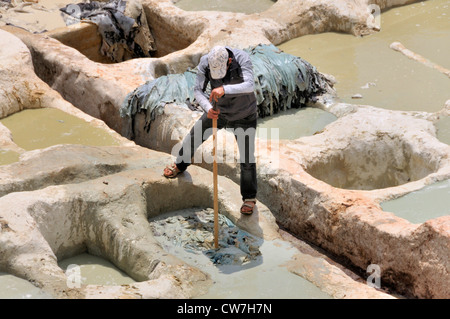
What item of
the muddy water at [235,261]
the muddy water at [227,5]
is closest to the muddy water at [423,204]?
the muddy water at [235,261]

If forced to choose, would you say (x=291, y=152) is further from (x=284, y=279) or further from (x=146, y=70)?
(x=146, y=70)

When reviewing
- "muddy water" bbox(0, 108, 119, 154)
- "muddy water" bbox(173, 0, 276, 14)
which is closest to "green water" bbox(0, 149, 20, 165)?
"muddy water" bbox(0, 108, 119, 154)

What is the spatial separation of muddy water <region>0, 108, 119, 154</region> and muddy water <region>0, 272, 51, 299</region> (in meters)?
3.10

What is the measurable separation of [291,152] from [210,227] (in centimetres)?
152

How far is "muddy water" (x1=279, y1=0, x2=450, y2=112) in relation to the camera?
927 centimetres

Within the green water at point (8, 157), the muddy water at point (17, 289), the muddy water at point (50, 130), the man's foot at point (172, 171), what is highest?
the man's foot at point (172, 171)

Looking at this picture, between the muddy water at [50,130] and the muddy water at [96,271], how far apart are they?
2.28 metres

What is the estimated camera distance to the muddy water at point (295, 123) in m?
8.57

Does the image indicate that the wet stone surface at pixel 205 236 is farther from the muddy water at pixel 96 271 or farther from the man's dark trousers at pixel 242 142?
the muddy water at pixel 96 271

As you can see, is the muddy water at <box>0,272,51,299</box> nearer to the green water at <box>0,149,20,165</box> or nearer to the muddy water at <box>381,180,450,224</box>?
the green water at <box>0,149,20,165</box>

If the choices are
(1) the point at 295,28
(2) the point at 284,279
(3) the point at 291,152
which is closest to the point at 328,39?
(1) the point at 295,28

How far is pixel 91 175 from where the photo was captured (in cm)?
673

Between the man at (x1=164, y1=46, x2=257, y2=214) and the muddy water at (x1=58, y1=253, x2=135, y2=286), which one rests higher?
the man at (x1=164, y1=46, x2=257, y2=214)

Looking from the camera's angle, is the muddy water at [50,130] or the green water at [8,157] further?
the muddy water at [50,130]
